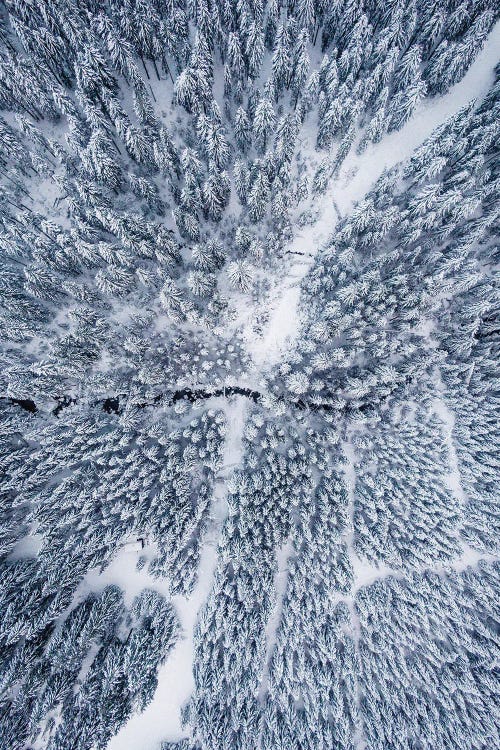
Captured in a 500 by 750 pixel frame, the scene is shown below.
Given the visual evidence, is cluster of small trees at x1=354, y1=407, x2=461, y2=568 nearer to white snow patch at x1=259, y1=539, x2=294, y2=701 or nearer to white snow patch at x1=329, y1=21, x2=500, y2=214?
white snow patch at x1=259, y1=539, x2=294, y2=701

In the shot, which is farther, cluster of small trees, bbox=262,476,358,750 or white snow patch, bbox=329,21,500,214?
white snow patch, bbox=329,21,500,214

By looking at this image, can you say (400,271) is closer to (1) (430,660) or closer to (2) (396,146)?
(2) (396,146)

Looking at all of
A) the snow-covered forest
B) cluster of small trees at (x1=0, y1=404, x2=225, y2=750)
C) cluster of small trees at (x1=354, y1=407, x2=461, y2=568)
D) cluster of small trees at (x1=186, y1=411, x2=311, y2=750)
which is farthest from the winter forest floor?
cluster of small trees at (x1=186, y1=411, x2=311, y2=750)

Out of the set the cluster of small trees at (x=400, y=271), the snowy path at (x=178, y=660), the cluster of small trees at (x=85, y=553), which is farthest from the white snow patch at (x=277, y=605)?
the cluster of small trees at (x=400, y=271)

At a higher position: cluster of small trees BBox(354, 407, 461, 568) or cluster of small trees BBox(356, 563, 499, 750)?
cluster of small trees BBox(354, 407, 461, 568)

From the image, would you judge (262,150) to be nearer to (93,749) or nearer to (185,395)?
(185,395)

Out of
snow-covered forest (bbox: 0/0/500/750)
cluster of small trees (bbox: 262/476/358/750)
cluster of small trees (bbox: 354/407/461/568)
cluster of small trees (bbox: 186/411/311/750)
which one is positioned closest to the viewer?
cluster of small trees (bbox: 186/411/311/750)

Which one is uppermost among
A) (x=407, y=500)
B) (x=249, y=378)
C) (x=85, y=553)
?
(x=249, y=378)

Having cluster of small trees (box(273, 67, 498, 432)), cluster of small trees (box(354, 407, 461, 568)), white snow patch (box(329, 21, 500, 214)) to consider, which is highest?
white snow patch (box(329, 21, 500, 214))

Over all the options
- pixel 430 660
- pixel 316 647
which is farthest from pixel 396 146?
pixel 430 660
